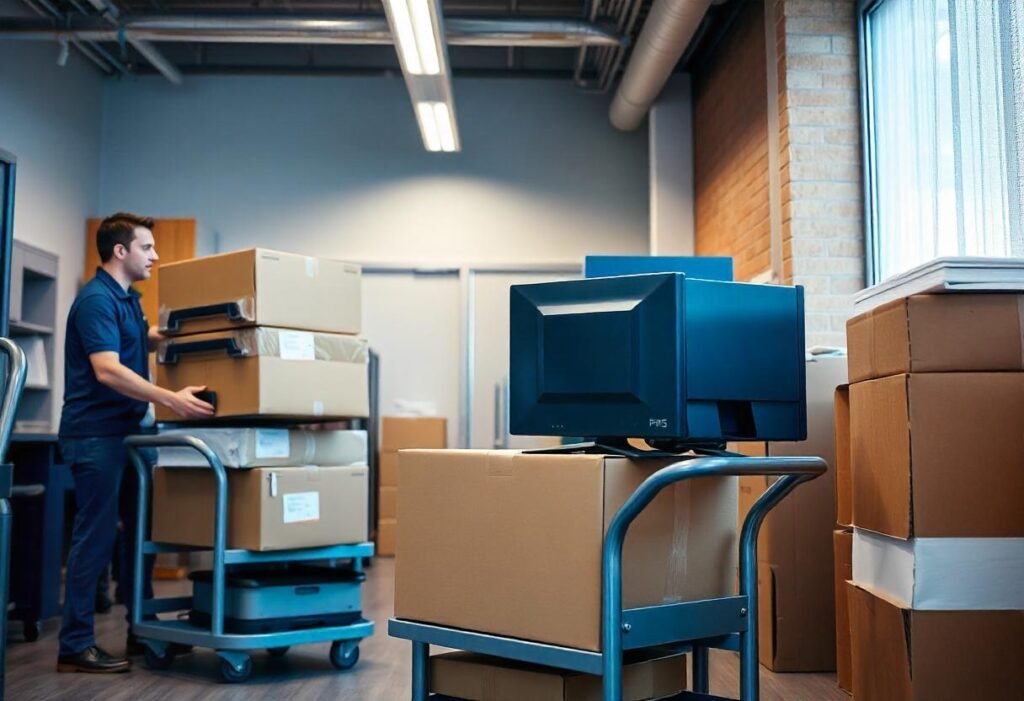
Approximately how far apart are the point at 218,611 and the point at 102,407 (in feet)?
2.55

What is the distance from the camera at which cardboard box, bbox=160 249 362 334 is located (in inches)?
128

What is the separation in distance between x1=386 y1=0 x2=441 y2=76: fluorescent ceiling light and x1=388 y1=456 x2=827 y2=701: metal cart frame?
3051 millimetres

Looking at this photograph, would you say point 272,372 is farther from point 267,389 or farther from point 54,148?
point 54,148

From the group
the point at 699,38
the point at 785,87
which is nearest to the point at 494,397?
the point at 699,38

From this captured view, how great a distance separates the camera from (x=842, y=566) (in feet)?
9.98

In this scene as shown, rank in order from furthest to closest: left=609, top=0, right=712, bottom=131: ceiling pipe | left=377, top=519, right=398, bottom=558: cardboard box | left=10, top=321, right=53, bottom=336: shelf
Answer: left=377, top=519, right=398, bottom=558: cardboard box < left=10, top=321, right=53, bottom=336: shelf < left=609, top=0, right=712, bottom=131: ceiling pipe

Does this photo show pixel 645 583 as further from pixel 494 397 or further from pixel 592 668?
pixel 494 397

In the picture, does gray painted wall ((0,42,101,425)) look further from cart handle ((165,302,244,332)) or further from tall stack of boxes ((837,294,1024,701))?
tall stack of boxes ((837,294,1024,701))

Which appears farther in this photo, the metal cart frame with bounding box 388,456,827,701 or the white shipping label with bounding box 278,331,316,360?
the white shipping label with bounding box 278,331,316,360

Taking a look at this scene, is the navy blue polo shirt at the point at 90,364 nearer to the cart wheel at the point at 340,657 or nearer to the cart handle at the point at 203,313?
the cart handle at the point at 203,313

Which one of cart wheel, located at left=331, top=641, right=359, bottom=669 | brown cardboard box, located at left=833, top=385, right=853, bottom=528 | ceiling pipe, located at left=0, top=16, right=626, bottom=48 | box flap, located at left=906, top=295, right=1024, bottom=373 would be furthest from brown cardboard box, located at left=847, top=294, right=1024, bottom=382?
ceiling pipe, located at left=0, top=16, right=626, bottom=48

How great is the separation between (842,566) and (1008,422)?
3.42 ft

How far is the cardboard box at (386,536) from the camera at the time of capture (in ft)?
21.4

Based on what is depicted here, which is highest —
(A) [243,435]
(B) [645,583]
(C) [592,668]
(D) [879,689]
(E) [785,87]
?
(E) [785,87]
